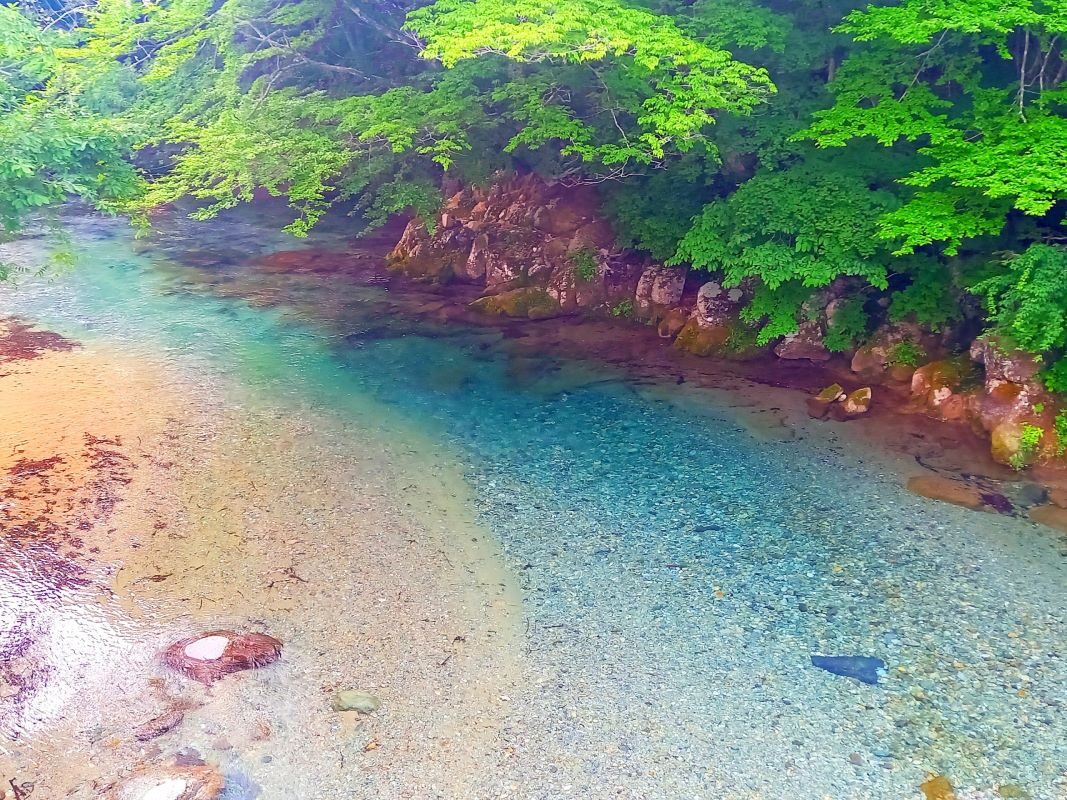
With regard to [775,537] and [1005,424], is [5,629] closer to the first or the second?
[775,537]

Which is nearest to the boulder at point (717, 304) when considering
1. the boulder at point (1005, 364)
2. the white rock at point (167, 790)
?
the boulder at point (1005, 364)

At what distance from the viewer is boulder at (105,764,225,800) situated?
551 cm

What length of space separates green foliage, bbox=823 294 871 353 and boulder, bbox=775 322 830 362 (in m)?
0.37

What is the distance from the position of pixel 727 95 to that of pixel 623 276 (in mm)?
5470

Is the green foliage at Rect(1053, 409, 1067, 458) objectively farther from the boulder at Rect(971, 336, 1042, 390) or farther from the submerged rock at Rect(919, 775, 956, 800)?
the submerged rock at Rect(919, 775, 956, 800)

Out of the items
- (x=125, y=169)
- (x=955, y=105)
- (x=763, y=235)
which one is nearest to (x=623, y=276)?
(x=763, y=235)

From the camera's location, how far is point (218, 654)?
6.90m

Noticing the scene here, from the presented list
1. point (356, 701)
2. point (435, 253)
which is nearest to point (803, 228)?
point (356, 701)

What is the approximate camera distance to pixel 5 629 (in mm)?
7277

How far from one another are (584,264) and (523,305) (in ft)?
5.73

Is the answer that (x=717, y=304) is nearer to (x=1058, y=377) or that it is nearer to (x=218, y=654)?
(x=1058, y=377)

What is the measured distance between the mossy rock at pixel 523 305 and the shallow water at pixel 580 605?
3673mm

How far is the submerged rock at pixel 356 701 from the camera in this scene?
6.34 meters

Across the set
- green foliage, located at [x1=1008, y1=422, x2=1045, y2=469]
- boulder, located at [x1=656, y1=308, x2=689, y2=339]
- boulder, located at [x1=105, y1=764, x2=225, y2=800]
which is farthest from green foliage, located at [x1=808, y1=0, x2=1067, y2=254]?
boulder, located at [x1=105, y1=764, x2=225, y2=800]
